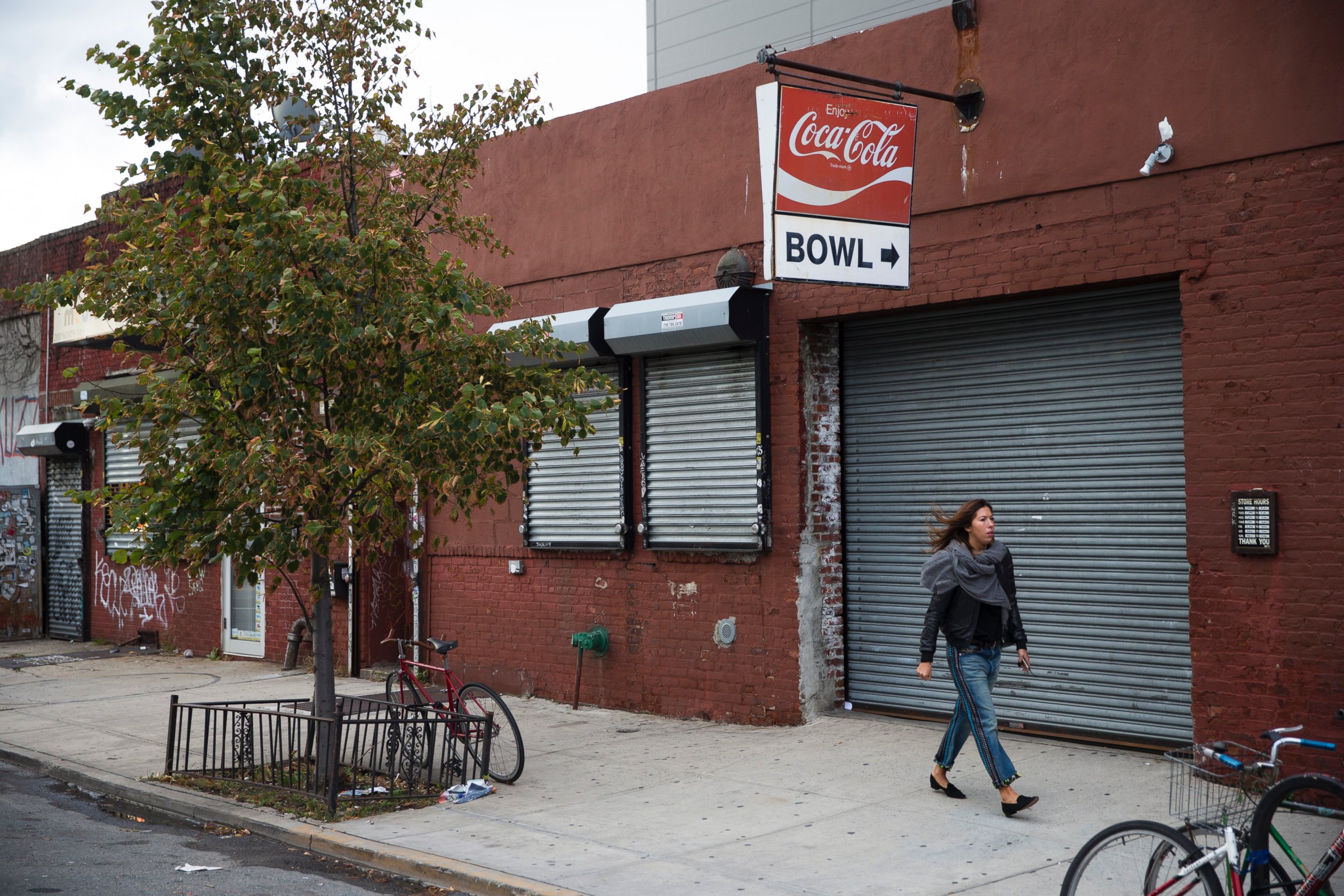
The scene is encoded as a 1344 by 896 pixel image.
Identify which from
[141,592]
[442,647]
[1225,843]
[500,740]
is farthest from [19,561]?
[1225,843]

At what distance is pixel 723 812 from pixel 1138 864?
3414 mm

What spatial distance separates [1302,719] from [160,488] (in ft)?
25.3

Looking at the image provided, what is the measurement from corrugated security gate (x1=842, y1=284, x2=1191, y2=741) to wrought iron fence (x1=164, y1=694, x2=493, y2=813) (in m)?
3.71

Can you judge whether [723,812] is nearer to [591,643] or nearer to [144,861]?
[144,861]

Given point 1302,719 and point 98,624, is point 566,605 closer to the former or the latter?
point 1302,719

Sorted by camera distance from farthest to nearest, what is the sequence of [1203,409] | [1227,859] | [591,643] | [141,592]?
1. [141,592]
2. [591,643]
3. [1203,409]
4. [1227,859]

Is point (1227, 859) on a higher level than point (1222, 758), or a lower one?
lower

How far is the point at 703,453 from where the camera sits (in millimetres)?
11391

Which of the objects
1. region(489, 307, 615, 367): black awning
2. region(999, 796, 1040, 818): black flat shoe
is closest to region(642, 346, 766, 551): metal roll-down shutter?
region(489, 307, 615, 367): black awning

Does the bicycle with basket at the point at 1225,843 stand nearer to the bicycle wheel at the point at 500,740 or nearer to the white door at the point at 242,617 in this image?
the bicycle wheel at the point at 500,740

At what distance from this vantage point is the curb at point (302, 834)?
21.5 ft

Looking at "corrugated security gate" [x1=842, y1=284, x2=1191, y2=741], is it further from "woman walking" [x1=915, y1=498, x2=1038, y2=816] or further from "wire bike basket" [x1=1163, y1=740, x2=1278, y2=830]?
"wire bike basket" [x1=1163, y1=740, x2=1278, y2=830]

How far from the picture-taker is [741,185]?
36.9ft

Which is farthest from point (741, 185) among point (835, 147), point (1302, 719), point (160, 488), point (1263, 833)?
point (1263, 833)
